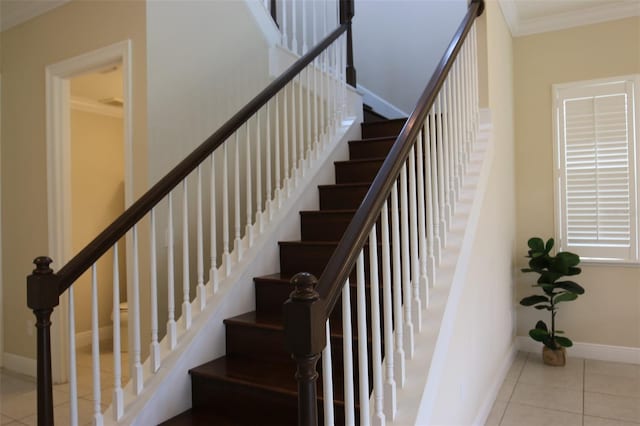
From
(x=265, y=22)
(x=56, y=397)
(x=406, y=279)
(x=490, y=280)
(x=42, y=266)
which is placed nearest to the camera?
(x=406, y=279)

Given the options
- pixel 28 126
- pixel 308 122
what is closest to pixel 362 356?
pixel 308 122

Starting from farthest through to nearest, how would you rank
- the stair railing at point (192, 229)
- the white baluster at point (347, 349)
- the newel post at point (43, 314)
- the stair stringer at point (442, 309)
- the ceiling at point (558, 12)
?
the ceiling at point (558, 12), the stair railing at point (192, 229), the newel post at point (43, 314), the stair stringer at point (442, 309), the white baluster at point (347, 349)

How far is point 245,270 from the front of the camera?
2.52 m

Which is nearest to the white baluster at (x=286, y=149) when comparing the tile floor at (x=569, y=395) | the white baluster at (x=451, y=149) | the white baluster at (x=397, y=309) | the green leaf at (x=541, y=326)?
the white baluster at (x=451, y=149)

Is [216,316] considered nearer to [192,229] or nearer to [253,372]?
[253,372]

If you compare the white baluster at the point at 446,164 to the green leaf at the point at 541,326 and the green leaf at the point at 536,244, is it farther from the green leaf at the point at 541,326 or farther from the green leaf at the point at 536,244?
the green leaf at the point at 541,326

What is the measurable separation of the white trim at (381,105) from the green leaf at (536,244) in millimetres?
2024

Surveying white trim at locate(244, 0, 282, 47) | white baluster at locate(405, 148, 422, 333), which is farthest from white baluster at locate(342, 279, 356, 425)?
white trim at locate(244, 0, 282, 47)

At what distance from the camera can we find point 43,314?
174 centimetres

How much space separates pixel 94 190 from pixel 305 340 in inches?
174

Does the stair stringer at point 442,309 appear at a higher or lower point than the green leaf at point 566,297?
higher

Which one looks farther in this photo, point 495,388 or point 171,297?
point 495,388

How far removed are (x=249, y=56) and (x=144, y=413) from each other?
7.77ft

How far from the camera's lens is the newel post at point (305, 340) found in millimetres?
1096
